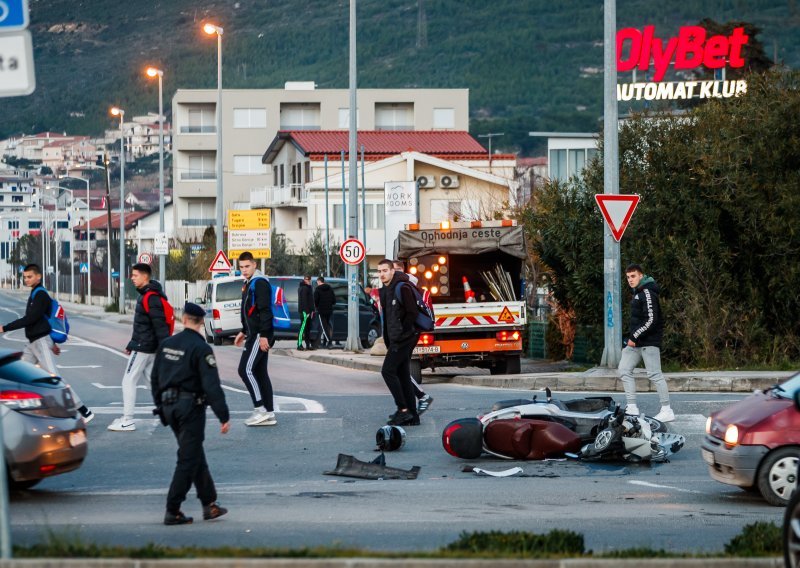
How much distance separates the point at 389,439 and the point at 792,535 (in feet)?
24.5

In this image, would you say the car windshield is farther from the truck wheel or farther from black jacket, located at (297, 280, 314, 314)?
black jacket, located at (297, 280, 314, 314)

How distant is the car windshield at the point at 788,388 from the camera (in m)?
11.4

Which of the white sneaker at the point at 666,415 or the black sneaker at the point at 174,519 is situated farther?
the white sneaker at the point at 666,415

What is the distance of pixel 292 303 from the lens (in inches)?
1478

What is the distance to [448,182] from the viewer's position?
7056 centimetres

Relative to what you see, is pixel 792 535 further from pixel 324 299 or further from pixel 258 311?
pixel 324 299

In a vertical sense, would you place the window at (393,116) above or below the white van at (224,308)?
above

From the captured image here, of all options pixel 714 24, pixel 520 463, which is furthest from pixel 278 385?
pixel 714 24

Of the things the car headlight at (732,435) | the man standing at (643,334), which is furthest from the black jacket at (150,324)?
the car headlight at (732,435)

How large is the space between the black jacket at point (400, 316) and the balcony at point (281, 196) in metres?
57.5

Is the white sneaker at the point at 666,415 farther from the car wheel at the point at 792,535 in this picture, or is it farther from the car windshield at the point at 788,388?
the car wheel at the point at 792,535

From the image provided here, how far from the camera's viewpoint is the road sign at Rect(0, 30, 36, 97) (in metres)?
8.25

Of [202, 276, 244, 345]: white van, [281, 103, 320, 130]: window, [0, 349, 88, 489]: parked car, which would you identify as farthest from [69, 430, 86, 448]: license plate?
[281, 103, 320, 130]: window

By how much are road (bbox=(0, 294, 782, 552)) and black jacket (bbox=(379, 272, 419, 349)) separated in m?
1.08
